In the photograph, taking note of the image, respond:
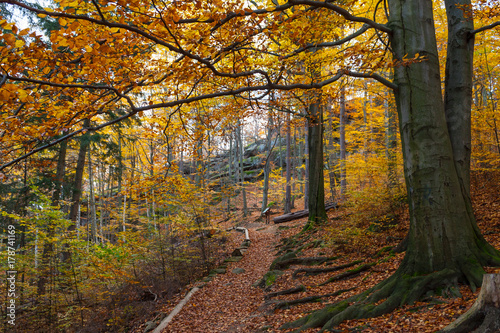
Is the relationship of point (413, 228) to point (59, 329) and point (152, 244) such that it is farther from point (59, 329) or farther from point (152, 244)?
point (59, 329)

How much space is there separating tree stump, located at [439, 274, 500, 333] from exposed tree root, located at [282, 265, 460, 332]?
0.97 meters

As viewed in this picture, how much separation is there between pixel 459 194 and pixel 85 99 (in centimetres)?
656

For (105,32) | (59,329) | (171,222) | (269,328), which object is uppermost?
(105,32)

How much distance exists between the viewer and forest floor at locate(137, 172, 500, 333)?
10.8ft

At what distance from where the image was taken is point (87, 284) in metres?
6.87

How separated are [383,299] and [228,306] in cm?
363

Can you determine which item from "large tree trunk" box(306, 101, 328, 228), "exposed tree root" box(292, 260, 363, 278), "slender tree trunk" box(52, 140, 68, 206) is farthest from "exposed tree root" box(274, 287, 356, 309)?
"slender tree trunk" box(52, 140, 68, 206)

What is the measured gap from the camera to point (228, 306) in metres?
6.27

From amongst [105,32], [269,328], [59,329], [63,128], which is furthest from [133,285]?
[105,32]

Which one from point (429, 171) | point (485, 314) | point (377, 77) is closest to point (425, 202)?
point (429, 171)

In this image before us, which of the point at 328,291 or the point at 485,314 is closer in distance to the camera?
the point at 485,314

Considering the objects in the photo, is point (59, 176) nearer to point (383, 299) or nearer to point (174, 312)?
point (174, 312)

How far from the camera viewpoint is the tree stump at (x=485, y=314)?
244 centimetres

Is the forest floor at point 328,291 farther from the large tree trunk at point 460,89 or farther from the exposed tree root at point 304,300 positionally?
the large tree trunk at point 460,89
